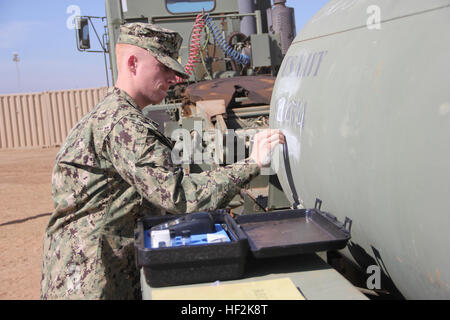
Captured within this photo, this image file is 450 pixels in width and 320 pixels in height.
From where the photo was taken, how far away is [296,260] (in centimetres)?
156

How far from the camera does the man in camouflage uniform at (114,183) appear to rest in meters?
1.72

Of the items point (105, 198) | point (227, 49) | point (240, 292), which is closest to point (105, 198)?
point (105, 198)

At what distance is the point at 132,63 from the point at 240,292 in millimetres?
1033

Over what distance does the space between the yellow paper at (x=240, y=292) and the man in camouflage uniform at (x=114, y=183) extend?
384mm

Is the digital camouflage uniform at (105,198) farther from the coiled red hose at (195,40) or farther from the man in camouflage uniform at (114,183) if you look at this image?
the coiled red hose at (195,40)

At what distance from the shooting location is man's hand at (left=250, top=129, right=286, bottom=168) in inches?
71.4

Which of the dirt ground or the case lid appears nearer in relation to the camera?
the case lid

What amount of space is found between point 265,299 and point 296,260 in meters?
0.32

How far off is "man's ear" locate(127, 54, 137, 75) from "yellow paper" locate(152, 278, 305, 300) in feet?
3.07

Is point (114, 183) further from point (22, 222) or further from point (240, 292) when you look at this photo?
point (22, 222)

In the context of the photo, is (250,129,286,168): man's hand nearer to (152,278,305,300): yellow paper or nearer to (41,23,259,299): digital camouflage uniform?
(41,23,259,299): digital camouflage uniform
